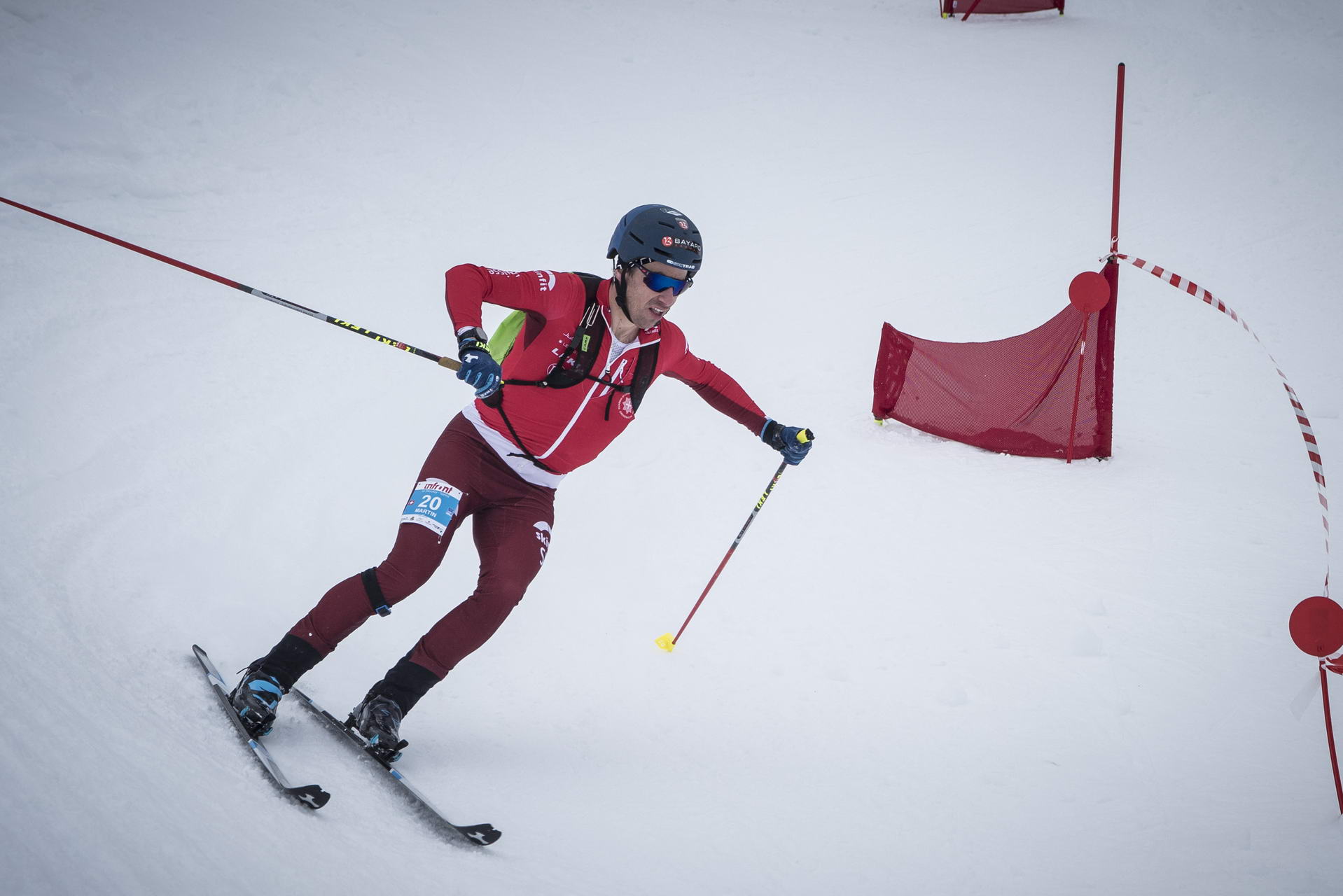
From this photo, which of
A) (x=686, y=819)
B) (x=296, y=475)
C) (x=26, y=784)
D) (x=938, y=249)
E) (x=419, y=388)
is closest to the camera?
(x=26, y=784)

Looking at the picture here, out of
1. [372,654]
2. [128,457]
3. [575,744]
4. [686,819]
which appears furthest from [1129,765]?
[128,457]

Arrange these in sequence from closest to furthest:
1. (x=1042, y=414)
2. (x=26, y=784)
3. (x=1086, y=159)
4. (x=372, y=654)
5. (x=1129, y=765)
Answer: (x=26, y=784) < (x=1129, y=765) < (x=372, y=654) < (x=1042, y=414) < (x=1086, y=159)

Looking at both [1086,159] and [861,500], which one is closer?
[861,500]

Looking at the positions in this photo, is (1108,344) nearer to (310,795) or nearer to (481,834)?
(481,834)

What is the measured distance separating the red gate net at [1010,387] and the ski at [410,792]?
13.9 feet

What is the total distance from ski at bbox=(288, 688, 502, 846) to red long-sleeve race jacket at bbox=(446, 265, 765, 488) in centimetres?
104

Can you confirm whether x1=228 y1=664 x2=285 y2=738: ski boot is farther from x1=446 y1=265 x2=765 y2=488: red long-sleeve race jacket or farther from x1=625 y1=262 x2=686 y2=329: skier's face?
x1=625 y1=262 x2=686 y2=329: skier's face

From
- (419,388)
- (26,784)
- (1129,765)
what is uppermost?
(419,388)

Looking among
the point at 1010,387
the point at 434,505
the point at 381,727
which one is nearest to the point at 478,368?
the point at 434,505

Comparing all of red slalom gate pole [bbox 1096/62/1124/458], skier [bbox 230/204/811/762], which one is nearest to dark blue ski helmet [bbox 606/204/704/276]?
skier [bbox 230/204/811/762]

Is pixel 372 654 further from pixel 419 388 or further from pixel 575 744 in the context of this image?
pixel 419 388

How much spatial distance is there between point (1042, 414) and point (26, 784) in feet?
17.2

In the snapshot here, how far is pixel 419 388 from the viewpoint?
6.38 meters

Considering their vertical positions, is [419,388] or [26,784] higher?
[419,388]
